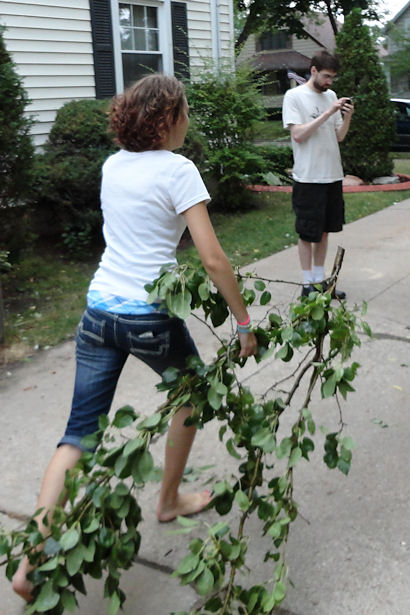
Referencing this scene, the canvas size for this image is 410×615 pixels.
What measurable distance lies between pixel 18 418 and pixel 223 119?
20.9ft

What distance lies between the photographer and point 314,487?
10.7 feet

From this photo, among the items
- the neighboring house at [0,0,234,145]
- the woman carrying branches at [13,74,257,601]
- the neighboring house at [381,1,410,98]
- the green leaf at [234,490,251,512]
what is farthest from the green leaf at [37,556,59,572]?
the neighboring house at [381,1,410,98]

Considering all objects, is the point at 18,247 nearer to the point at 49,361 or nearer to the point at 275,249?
Result: the point at 49,361

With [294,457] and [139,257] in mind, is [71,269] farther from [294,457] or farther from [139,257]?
[294,457]

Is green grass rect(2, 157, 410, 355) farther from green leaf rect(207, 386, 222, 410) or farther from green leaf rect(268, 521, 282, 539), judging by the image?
green leaf rect(268, 521, 282, 539)

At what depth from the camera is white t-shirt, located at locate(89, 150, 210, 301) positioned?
242 centimetres

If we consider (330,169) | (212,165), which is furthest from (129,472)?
(212,165)

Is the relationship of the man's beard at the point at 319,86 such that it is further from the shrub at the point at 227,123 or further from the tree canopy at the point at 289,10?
the tree canopy at the point at 289,10

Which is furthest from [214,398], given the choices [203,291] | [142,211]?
[142,211]

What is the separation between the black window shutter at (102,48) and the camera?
938cm

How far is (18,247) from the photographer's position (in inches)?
253

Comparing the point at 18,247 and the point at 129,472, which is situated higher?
the point at 129,472

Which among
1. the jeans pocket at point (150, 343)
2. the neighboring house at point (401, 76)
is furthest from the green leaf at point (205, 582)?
the neighboring house at point (401, 76)

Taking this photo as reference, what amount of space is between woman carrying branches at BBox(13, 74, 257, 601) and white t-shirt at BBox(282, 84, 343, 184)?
312cm
